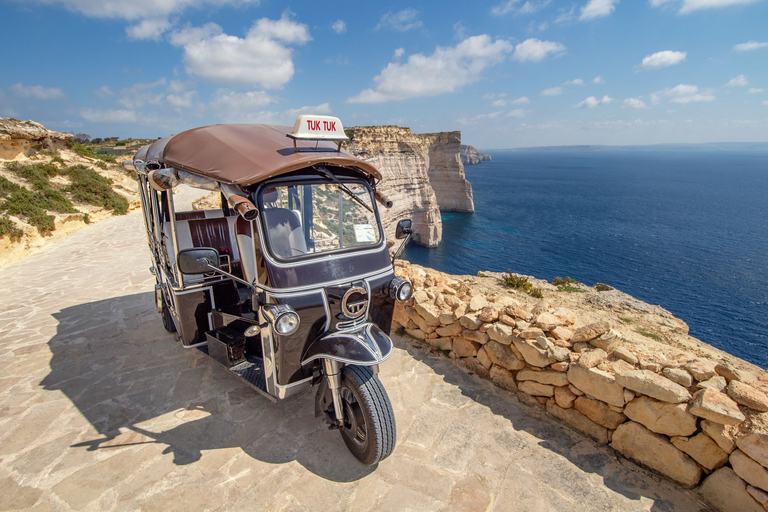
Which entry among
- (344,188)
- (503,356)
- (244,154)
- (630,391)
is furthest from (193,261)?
(630,391)

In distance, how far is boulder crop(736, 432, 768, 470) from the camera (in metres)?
3.00

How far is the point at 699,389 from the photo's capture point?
11.7 feet

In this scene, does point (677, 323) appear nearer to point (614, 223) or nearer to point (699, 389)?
point (699, 389)

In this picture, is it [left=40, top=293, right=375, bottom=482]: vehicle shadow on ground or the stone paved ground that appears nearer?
the stone paved ground

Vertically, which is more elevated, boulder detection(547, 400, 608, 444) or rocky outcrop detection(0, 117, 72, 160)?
rocky outcrop detection(0, 117, 72, 160)

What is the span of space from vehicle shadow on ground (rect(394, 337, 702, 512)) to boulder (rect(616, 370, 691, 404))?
83 centimetres

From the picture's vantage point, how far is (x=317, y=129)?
3.95 m

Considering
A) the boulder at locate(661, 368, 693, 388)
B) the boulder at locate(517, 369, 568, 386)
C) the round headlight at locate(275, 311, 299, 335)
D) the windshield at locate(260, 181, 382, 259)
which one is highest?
the windshield at locate(260, 181, 382, 259)

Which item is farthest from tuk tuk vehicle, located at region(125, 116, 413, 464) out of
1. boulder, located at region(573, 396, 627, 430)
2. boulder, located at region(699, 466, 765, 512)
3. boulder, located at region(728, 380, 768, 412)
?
boulder, located at region(728, 380, 768, 412)

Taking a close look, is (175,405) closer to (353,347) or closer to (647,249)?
(353,347)

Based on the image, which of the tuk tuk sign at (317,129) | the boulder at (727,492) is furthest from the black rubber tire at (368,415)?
the boulder at (727,492)

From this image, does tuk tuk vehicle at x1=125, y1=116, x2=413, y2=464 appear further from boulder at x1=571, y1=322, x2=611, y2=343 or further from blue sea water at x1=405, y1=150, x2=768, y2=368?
blue sea water at x1=405, y1=150, x2=768, y2=368

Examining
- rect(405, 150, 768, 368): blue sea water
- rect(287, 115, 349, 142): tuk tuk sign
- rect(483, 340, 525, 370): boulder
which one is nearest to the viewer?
rect(287, 115, 349, 142): tuk tuk sign

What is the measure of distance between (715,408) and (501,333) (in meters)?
2.17
